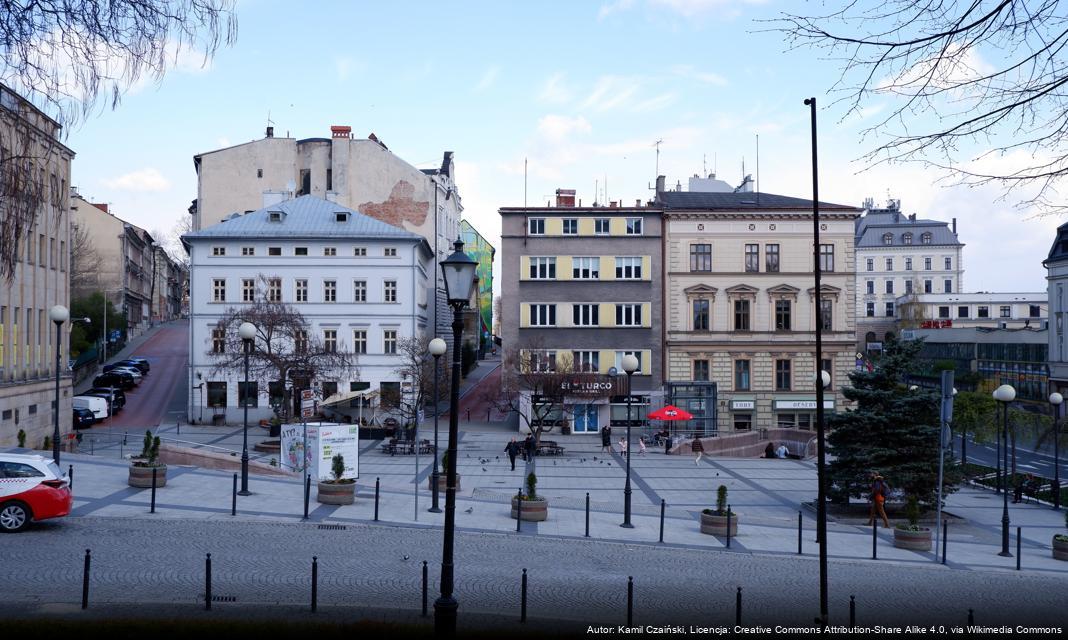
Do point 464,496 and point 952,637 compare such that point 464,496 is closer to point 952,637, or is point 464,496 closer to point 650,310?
point 952,637

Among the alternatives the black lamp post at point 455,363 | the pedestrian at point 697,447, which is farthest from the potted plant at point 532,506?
the pedestrian at point 697,447

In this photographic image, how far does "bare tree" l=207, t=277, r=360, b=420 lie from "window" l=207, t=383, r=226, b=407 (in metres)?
1.38

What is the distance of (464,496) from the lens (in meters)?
26.0

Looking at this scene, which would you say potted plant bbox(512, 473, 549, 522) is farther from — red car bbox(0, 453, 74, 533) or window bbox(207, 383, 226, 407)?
window bbox(207, 383, 226, 407)

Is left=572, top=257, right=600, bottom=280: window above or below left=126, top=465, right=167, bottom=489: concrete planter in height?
above

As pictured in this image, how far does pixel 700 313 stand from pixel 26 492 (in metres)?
39.9

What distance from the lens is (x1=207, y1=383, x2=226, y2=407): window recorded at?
5159 cm

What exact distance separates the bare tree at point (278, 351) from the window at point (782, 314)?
2460cm

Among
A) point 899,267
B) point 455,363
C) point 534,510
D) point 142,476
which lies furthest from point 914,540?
point 899,267

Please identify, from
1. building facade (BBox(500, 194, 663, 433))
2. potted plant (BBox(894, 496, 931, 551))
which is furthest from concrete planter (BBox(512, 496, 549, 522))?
building facade (BBox(500, 194, 663, 433))

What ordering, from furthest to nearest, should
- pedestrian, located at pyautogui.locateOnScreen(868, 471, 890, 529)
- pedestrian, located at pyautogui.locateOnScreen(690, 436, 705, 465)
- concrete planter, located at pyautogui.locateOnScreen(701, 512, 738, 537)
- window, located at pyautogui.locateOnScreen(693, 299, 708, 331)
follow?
window, located at pyautogui.locateOnScreen(693, 299, 708, 331) → pedestrian, located at pyautogui.locateOnScreen(690, 436, 705, 465) → pedestrian, located at pyautogui.locateOnScreen(868, 471, 890, 529) → concrete planter, located at pyautogui.locateOnScreen(701, 512, 738, 537)

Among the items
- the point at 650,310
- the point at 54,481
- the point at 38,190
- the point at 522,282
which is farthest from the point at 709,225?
the point at 38,190

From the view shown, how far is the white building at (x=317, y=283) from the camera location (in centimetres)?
5194

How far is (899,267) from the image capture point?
95.7 m
